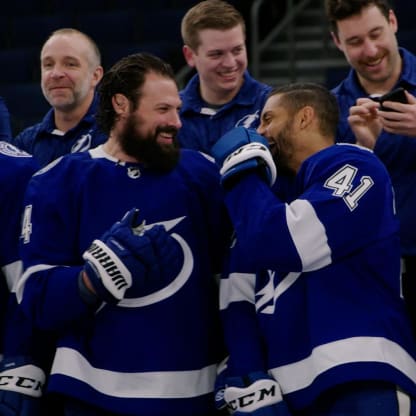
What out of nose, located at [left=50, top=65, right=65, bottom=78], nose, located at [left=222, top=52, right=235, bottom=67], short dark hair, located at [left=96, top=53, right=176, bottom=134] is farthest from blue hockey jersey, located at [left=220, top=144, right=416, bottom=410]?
nose, located at [left=50, top=65, right=65, bottom=78]

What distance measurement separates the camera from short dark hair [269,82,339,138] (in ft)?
9.50

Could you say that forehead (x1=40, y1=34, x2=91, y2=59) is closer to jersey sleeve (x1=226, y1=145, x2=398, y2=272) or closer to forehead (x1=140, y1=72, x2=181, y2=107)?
forehead (x1=140, y1=72, x2=181, y2=107)

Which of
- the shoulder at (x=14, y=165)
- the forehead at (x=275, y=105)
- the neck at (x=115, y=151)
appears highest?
the forehead at (x=275, y=105)

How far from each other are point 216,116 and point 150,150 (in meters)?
0.80

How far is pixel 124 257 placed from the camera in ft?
8.68

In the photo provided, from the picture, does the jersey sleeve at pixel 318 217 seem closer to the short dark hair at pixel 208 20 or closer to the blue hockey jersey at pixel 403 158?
the blue hockey jersey at pixel 403 158

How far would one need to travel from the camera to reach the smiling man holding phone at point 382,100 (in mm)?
3064

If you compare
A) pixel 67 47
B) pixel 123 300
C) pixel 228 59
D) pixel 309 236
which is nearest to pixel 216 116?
pixel 228 59

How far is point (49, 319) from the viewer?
2795 millimetres

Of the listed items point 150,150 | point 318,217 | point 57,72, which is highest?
point 57,72

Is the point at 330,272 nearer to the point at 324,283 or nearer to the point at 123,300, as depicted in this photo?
the point at 324,283

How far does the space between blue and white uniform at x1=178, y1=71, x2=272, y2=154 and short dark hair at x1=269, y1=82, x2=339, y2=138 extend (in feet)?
2.03

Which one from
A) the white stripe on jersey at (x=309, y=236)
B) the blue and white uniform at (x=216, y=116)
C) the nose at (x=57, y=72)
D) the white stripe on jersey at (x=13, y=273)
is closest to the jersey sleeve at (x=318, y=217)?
the white stripe on jersey at (x=309, y=236)

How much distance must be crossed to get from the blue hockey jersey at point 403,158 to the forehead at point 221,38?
0.52 metres
